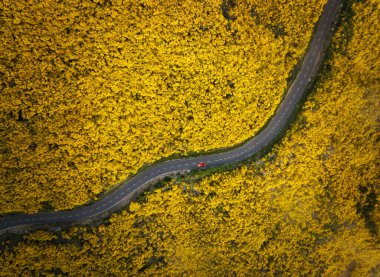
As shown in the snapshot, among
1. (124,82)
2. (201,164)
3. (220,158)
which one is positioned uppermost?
(124,82)

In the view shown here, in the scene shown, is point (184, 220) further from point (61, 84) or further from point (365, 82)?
point (365, 82)

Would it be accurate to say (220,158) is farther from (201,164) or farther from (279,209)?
(279,209)

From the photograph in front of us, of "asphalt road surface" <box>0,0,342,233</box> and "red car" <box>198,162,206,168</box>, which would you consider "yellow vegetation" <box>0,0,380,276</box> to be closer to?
"asphalt road surface" <box>0,0,342,233</box>

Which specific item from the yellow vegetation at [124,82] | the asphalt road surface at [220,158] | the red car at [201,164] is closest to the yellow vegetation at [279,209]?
the asphalt road surface at [220,158]

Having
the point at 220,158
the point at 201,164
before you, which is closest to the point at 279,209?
the point at 220,158

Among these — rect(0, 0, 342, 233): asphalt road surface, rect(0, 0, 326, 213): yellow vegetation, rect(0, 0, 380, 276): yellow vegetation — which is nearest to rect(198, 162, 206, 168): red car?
rect(0, 0, 342, 233): asphalt road surface
